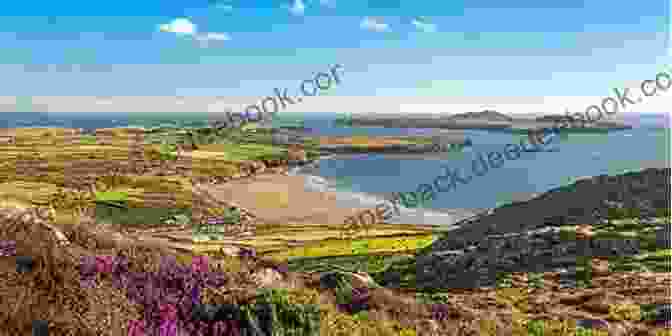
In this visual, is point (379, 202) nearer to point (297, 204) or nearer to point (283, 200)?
point (297, 204)

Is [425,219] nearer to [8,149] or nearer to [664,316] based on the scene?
[664,316]

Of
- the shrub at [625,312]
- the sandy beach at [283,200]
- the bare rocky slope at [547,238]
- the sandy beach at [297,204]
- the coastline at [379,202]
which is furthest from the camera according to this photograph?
the sandy beach at [283,200]

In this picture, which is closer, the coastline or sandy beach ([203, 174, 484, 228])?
the coastline

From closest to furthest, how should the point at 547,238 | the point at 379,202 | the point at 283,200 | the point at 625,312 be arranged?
the point at 625,312 < the point at 547,238 < the point at 283,200 < the point at 379,202

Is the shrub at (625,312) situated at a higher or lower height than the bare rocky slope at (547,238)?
higher

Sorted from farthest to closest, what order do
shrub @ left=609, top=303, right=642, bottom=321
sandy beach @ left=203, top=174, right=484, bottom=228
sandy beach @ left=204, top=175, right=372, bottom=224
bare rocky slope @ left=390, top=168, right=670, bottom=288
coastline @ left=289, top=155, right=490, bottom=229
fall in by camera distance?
sandy beach @ left=204, top=175, right=372, bottom=224
sandy beach @ left=203, top=174, right=484, bottom=228
coastline @ left=289, top=155, right=490, bottom=229
bare rocky slope @ left=390, top=168, right=670, bottom=288
shrub @ left=609, top=303, right=642, bottom=321

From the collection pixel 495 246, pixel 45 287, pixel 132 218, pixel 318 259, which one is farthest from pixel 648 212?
pixel 132 218

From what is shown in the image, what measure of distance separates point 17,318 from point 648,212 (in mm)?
36740

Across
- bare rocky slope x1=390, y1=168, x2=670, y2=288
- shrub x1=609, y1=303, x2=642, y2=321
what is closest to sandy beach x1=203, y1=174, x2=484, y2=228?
bare rocky slope x1=390, y1=168, x2=670, y2=288

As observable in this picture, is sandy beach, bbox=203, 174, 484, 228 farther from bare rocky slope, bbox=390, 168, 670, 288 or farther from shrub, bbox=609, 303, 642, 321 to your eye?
shrub, bbox=609, 303, 642, 321

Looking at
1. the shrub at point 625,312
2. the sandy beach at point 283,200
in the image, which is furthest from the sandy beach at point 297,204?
the shrub at point 625,312

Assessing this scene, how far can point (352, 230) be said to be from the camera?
260 ft

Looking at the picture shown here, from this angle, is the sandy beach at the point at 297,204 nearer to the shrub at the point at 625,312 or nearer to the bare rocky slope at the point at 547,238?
the bare rocky slope at the point at 547,238

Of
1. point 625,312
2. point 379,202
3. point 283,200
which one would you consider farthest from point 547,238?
point 379,202
